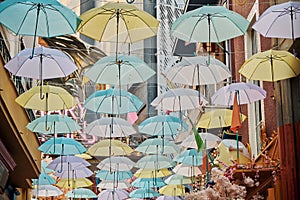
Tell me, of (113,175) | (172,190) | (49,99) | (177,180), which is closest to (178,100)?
(49,99)

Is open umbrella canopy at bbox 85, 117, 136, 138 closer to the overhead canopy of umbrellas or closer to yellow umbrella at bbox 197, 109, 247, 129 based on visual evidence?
the overhead canopy of umbrellas

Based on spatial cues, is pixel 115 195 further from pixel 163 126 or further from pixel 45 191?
pixel 163 126

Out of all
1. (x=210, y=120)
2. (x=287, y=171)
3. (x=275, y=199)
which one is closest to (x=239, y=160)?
(x=210, y=120)

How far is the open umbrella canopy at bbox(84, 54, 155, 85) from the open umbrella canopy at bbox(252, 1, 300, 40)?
315 cm

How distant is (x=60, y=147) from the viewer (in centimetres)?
1577

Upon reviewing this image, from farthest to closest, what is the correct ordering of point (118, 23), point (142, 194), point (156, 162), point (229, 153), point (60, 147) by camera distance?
point (142, 194), point (156, 162), point (60, 147), point (229, 153), point (118, 23)

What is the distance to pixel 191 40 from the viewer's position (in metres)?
10.4

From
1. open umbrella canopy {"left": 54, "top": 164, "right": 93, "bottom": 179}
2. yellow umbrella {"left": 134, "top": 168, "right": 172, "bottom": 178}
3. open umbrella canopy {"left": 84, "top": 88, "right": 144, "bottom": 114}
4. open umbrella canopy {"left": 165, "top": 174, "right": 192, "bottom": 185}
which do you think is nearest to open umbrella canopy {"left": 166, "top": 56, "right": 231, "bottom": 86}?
open umbrella canopy {"left": 84, "top": 88, "right": 144, "bottom": 114}

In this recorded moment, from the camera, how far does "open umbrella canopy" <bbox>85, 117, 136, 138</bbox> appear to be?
15.7 metres

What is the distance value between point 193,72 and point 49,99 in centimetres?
302

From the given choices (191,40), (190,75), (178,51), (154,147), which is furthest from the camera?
(178,51)

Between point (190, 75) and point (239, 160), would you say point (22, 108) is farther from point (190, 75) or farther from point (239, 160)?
point (239, 160)

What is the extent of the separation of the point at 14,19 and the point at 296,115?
4697 millimetres

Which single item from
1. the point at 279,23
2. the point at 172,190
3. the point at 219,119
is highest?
the point at 279,23
